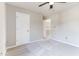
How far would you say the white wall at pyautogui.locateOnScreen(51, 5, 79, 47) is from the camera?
4031 mm

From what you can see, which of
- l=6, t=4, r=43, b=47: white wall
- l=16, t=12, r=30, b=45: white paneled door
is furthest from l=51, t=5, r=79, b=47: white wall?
l=16, t=12, r=30, b=45: white paneled door

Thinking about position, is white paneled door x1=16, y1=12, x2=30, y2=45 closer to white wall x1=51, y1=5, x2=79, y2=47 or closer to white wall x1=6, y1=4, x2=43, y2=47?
white wall x1=6, y1=4, x2=43, y2=47

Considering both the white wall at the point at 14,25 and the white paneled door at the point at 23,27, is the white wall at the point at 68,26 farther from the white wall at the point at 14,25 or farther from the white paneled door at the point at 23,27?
the white paneled door at the point at 23,27

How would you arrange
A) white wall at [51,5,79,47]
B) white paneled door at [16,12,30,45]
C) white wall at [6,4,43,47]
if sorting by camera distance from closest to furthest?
white wall at [6,4,43,47]
white wall at [51,5,79,47]
white paneled door at [16,12,30,45]

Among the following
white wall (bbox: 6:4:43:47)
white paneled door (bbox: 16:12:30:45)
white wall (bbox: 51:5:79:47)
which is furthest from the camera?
white paneled door (bbox: 16:12:30:45)

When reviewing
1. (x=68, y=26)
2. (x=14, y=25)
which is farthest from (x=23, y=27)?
(x=68, y=26)

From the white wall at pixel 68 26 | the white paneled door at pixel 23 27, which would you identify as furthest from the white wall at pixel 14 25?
the white wall at pixel 68 26

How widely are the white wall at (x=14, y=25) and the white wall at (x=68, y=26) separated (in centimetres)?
149

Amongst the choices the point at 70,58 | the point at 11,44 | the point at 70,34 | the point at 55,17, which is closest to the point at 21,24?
the point at 11,44

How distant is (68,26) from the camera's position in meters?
4.58

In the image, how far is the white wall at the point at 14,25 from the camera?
371 cm

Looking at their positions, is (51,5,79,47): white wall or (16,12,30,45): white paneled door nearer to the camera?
(51,5,79,47): white wall

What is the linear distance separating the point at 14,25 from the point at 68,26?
3193 millimetres

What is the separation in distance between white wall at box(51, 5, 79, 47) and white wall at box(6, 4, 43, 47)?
149 cm
